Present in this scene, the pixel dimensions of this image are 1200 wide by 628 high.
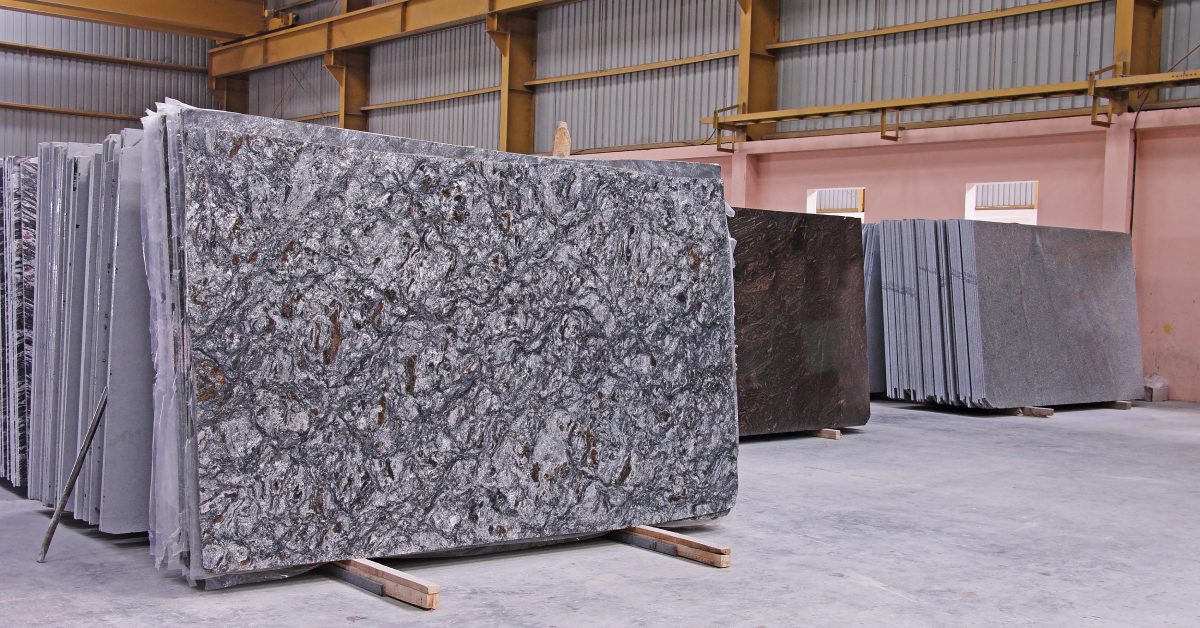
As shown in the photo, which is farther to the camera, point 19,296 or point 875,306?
point 875,306

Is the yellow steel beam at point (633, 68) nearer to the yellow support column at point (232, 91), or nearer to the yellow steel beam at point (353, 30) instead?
the yellow steel beam at point (353, 30)

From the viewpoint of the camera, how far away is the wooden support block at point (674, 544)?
3781 mm

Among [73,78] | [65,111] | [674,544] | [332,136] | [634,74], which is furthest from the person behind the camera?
[73,78]

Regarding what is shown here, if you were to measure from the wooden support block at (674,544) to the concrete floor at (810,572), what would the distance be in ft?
0.18

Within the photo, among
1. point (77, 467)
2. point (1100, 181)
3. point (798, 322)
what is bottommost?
point (77, 467)

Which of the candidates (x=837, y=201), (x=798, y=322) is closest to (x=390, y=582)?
(x=798, y=322)

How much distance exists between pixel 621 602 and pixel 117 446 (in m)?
1.70

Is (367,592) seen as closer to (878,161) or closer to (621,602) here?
(621,602)

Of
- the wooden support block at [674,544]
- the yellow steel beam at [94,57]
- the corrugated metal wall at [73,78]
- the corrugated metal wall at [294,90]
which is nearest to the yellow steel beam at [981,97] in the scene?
the wooden support block at [674,544]

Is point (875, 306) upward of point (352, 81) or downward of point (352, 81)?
downward

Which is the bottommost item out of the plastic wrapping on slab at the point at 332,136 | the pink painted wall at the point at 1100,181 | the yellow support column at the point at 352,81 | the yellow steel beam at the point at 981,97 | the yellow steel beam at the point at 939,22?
the plastic wrapping on slab at the point at 332,136

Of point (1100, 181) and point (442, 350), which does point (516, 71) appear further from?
point (442, 350)

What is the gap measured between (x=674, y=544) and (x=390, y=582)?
43.1 inches

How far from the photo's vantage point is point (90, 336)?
12.5 feet
